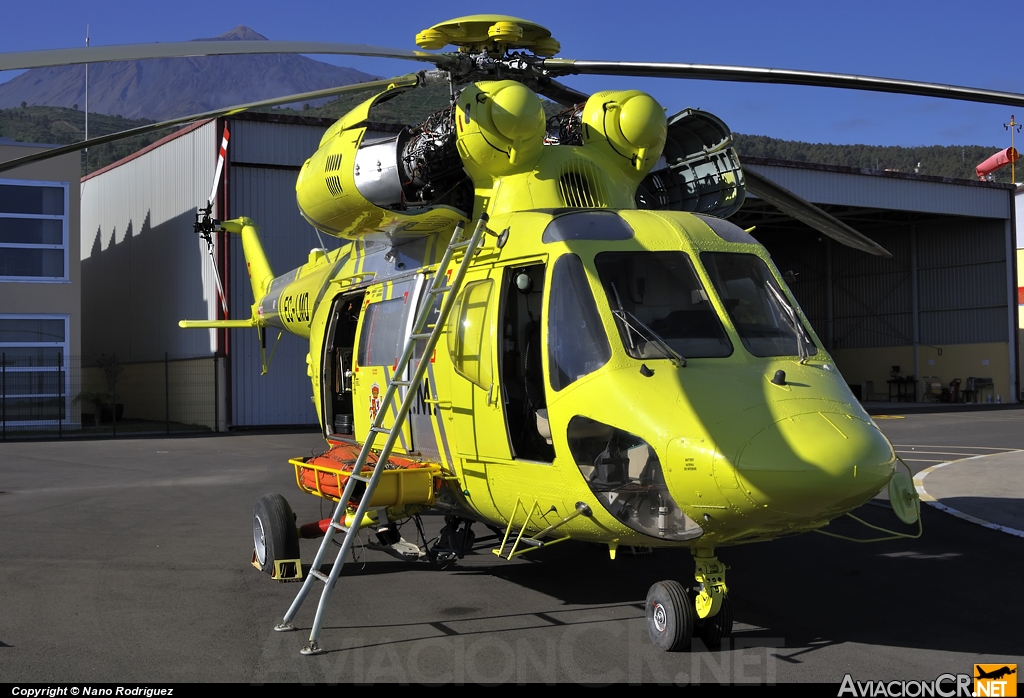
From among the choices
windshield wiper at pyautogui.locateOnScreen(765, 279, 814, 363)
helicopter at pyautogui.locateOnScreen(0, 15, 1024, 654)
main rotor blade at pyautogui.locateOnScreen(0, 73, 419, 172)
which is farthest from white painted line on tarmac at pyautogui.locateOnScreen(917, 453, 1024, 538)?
main rotor blade at pyautogui.locateOnScreen(0, 73, 419, 172)

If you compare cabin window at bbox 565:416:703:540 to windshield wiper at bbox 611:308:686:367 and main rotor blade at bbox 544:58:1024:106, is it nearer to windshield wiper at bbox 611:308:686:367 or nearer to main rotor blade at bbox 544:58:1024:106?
windshield wiper at bbox 611:308:686:367

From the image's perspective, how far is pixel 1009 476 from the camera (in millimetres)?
14195

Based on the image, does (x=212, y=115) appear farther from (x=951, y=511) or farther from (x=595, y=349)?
(x=951, y=511)

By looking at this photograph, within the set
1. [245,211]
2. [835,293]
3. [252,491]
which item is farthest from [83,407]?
[835,293]

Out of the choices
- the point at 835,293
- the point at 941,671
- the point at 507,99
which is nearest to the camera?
the point at 941,671

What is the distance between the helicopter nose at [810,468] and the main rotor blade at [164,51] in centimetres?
347

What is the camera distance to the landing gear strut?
5660 mm

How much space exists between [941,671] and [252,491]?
10.4 m

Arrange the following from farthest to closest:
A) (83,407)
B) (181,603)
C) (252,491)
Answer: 1. (83,407)
2. (252,491)
3. (181,603)

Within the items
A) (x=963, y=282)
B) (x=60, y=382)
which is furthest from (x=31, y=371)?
(x=963, y=282)

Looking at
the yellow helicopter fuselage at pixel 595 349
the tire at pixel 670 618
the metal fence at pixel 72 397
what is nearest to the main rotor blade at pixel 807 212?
the yellow helicopter fuselage at pixel 595 349

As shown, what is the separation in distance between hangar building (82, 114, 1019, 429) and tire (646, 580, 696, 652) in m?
14.3

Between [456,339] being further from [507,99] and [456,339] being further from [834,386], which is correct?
[834,386]

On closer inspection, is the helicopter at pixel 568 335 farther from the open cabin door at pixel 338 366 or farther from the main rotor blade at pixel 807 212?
the open cabin door at pixel 338 366
